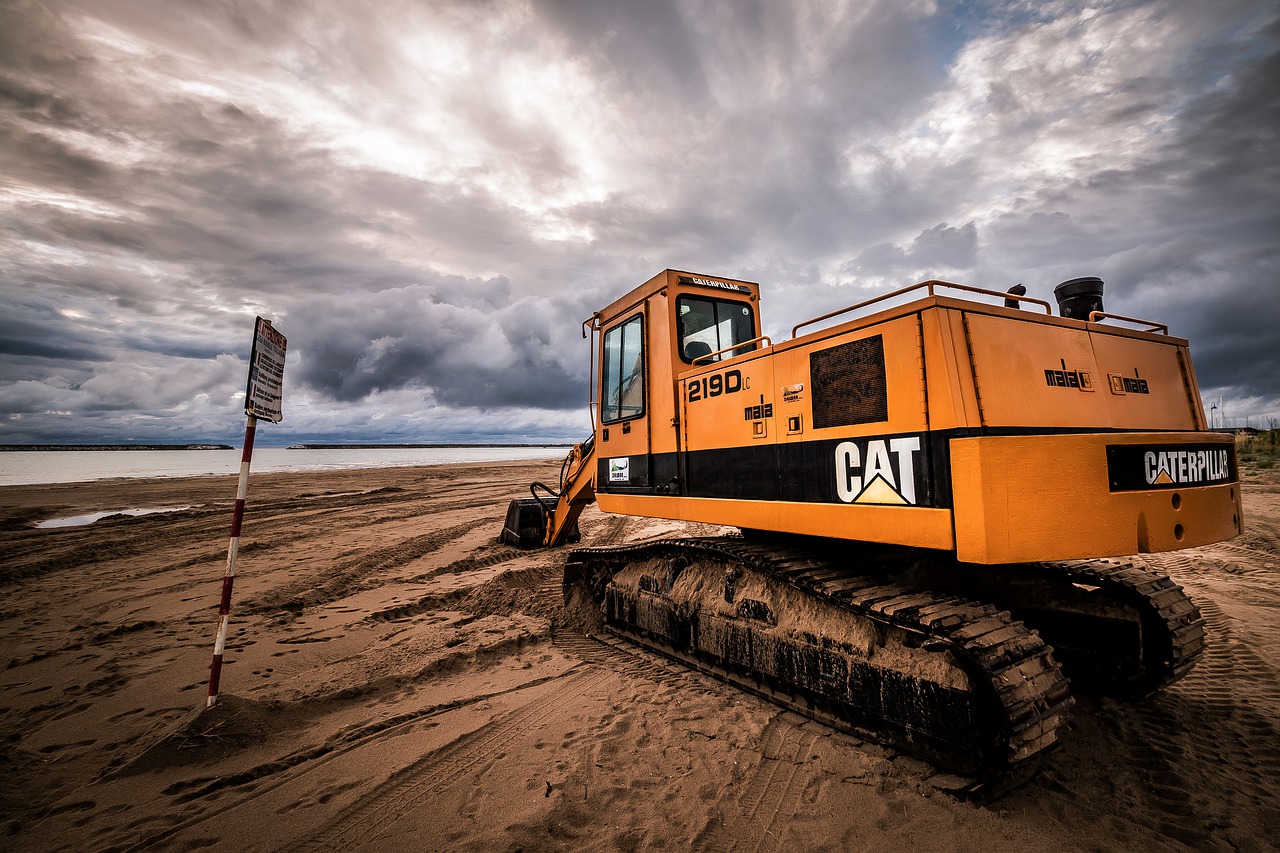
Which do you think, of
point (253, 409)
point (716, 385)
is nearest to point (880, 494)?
point (716, 385)

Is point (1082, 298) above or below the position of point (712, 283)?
below

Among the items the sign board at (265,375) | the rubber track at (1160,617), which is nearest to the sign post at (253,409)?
the sign board at (265,375)

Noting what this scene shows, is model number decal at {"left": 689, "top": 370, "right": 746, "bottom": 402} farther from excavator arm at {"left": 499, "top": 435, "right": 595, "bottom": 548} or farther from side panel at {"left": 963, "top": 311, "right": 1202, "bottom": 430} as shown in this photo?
excavator arm at {"left": 499, "top": 435, "right": 595, "bottom": 548}

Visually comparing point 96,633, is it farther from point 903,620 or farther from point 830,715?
point 903,620

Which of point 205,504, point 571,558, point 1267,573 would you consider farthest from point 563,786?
point 205,504

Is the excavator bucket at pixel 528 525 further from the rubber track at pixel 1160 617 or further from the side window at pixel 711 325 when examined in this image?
the rubber track at pixel 1160 617

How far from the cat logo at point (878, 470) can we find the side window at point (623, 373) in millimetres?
2408

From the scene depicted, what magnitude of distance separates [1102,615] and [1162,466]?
165cm

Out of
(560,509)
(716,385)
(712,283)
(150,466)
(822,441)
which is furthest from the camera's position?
(150,466)

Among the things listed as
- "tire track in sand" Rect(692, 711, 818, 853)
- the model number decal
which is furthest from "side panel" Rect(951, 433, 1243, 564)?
the model number decal

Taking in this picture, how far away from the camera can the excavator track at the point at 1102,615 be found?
3.72 m

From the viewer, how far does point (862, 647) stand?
3.29 m

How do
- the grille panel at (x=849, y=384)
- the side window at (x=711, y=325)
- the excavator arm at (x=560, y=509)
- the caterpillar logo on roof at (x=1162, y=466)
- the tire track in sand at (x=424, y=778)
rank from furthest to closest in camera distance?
1. the excavator arm at (x=560, y=509)
2. the side window at (x=711, y=325)
3. the grille panel at (x=849, y=384)
4. the caterpillar logo on roof at (x=1162, y=466)
5. the tire track in sand at (x=424, y=778)

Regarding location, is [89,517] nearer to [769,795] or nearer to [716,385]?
[716,385]
